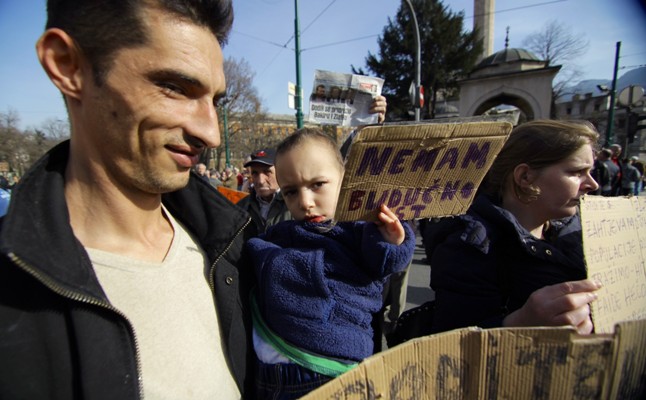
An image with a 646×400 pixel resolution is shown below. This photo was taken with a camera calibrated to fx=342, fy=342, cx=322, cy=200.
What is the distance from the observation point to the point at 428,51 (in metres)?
30.1

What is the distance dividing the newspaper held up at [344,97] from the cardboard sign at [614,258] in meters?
3.05

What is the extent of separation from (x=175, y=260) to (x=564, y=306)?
1.26 metres

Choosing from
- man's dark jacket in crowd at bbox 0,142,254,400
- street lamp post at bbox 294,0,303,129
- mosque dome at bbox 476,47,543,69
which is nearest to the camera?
man's dark jacket in crowd at bbox 0,142,254,400

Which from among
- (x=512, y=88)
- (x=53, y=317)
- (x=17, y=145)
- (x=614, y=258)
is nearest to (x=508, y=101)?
(x=512, y=88)

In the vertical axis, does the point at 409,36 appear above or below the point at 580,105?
above

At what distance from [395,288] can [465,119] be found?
2353mm

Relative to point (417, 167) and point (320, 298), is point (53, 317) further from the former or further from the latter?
point (417, 167)

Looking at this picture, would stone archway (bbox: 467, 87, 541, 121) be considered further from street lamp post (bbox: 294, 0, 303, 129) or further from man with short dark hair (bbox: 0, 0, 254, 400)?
man with short dark hair (bbox: 0, 0, 254, 400)

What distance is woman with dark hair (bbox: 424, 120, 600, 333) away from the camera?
1.39 m

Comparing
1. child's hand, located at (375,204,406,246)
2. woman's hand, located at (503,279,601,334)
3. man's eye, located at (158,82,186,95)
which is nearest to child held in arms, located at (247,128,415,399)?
child's hand, located at (375,204,406,246)

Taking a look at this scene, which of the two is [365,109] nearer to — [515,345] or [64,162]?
[64,162]

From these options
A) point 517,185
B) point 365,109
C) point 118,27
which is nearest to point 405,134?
point 118,27

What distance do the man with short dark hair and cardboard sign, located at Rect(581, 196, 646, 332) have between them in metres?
1.15

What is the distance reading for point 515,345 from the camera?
68cm
